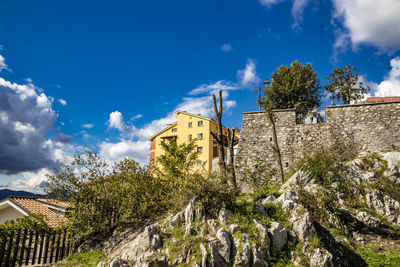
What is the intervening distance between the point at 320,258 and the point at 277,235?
4.17 ft

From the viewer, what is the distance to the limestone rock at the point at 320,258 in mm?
6891

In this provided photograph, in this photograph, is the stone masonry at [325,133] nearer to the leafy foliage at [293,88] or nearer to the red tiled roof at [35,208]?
the leafy foliage at [293,88]

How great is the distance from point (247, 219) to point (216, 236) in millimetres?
1267

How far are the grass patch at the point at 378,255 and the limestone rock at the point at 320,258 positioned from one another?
77.8 inches

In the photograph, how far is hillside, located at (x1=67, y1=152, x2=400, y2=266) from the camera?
6895 millimetres

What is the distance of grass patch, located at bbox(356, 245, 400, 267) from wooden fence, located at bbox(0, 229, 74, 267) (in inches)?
416

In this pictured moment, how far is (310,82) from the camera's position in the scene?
25.6 meters

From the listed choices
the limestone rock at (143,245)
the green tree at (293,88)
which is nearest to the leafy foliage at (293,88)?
the green tree at (293,88)

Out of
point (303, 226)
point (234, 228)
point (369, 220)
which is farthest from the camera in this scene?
point (369, 220)

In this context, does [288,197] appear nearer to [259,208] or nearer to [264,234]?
[259,208]

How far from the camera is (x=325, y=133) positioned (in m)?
18.2

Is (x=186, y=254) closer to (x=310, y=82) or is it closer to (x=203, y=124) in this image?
(x=310, y=82)

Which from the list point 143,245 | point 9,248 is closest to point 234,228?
point 143,245

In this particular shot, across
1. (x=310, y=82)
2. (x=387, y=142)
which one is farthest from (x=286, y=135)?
(x=310, y=82)
